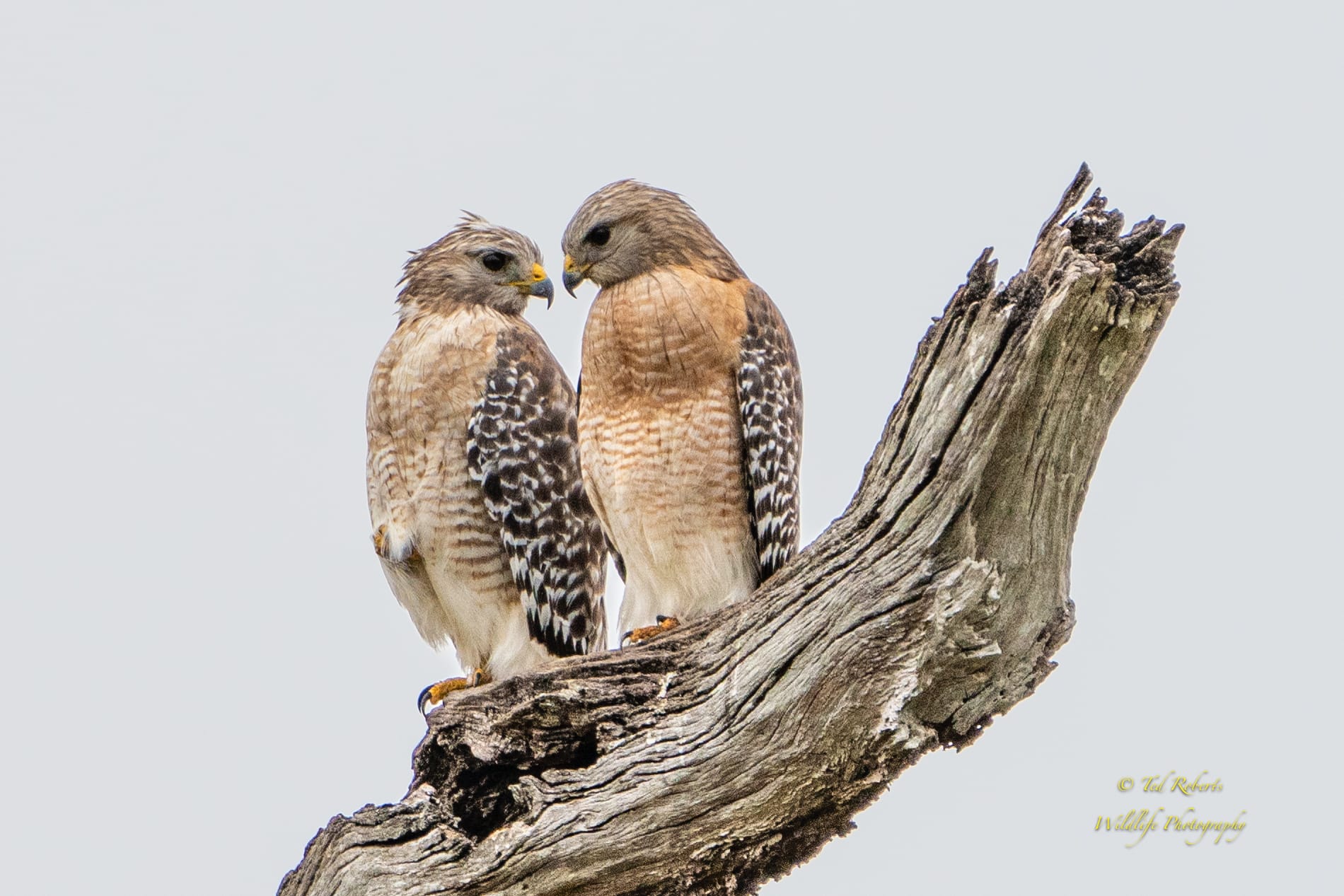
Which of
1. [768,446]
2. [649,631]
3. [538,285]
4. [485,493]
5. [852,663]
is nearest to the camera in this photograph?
[852,663]

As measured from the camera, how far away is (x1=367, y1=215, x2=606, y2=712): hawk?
26.5ft

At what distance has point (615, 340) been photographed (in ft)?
23.9

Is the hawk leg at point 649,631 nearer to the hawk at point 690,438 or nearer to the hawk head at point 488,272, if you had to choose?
the hawk at point 690,438

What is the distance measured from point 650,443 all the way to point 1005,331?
8.55 ft

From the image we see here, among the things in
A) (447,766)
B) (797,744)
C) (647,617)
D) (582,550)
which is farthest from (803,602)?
(582,550)

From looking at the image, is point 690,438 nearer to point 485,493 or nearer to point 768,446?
point 768,446

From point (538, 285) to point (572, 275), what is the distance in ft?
2.66

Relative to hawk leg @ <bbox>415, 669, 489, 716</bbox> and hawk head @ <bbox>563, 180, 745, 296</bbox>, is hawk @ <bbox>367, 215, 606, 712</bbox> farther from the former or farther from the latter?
hawk head @ <bbox>563, 180, 745, 296</bbox>

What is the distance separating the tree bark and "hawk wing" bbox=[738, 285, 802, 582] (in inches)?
53.4

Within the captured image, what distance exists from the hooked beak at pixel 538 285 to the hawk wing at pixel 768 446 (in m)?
1.64

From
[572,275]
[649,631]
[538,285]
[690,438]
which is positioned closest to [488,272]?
[538,285]

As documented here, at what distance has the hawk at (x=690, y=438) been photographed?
7.07 m

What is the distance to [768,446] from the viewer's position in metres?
7.05

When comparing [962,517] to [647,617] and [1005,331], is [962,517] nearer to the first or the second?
[1005,331]
